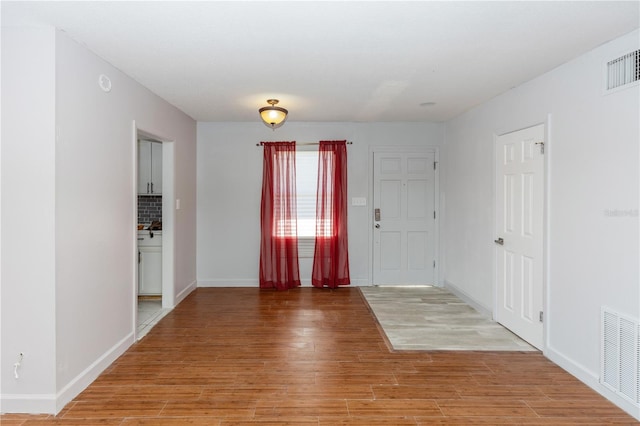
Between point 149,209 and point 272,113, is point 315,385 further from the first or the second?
point 149,209

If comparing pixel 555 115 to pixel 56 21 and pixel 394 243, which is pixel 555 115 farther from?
pixel 56 21

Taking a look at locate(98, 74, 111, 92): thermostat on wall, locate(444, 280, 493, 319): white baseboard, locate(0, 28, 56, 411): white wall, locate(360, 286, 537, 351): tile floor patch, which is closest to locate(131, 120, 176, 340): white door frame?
locate(98, 74, 111, 92): thermostat on wall

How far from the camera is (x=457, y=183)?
17.5ft

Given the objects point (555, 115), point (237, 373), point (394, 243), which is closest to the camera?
point (237, 373)

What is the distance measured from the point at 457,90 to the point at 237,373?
348 cm

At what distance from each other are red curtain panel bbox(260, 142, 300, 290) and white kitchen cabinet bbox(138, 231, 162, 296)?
1.42 m

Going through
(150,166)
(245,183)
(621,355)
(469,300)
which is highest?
(150,166)

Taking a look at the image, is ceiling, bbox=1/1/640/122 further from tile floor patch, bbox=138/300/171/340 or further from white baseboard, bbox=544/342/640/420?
tile floor patch, bbox=138/300/171/340

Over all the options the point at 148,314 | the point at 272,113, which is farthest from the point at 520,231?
the point at 148,314

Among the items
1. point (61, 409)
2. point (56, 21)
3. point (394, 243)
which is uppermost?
point (56, 21)

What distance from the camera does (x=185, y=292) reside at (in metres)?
5.27

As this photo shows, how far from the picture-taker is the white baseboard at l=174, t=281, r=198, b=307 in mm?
4943

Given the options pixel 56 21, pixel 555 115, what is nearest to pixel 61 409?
pixel 56 21

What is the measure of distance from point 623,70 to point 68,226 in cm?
394
